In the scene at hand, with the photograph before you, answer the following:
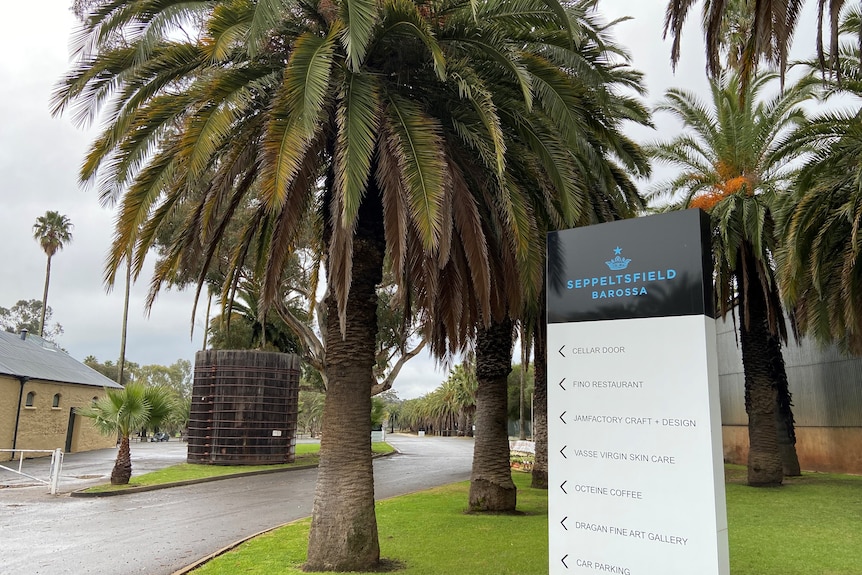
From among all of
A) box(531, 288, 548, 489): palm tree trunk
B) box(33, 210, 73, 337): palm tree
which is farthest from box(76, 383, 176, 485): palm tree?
box(33, 210, 73, 337): palm tree

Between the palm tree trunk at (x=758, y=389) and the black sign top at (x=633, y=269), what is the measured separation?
13.2 m

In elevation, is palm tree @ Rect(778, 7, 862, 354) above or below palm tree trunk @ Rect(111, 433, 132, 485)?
above

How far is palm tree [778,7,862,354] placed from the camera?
13180mm

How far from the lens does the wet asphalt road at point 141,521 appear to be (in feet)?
30.2

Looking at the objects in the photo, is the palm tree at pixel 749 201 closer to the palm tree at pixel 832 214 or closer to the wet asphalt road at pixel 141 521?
the palm tree at pixel 832 214

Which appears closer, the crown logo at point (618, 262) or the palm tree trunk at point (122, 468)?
the crown logo at point (618, 262)

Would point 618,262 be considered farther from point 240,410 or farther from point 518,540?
point 240,410

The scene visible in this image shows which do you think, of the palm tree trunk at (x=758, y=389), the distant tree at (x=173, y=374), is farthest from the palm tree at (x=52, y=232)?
the palm tree trunk at (x=758, y=389)

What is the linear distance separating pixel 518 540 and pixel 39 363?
31541 mm

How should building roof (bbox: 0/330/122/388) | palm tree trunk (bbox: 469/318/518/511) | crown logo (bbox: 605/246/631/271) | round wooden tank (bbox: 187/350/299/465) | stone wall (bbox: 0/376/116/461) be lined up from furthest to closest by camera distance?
building roof (bbox: 0/330/122/388), stone wall (bbox: 0/376/116/461), round wooden tank (bbox: 187/350/299/465), palm tree trunk (bbox: 469/318/518/511), crown logo (bbox: 605/246/631/271)

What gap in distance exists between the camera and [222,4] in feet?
24.2

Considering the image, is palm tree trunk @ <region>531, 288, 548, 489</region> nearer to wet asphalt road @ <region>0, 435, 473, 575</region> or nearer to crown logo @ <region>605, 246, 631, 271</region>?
wet asphalt road @ <region>0, 435, 473, 575</region>

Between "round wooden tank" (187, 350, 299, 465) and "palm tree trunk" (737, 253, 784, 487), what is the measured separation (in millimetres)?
17929

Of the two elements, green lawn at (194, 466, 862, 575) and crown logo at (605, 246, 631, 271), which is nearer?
crown logo at (605, 246, 631, 271)
